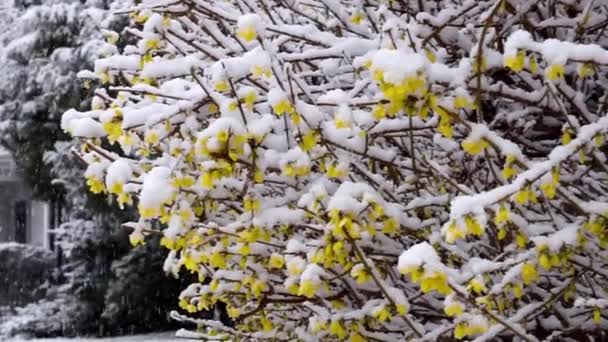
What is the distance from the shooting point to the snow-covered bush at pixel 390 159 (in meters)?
2.31

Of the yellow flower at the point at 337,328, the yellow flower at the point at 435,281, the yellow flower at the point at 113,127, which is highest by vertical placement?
the yellow flower at the point at 113,127

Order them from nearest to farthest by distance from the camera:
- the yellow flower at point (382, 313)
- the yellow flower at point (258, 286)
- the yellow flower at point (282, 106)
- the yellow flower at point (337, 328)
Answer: the yellow flower at point (282, 106), the yellow flower at point (382, 313), the yellow flower at point (337, 328), the yellow flower at point (258, 286)

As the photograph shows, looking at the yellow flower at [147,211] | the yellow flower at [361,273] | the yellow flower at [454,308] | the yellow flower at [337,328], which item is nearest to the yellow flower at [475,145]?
the yellow flower at [454,308]

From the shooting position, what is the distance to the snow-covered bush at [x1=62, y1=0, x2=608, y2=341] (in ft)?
7.57

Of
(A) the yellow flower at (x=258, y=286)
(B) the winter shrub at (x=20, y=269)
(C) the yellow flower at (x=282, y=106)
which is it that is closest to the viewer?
(C) the yellow flower at (x=282, y=106)

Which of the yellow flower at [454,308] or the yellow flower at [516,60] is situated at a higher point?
the yellow flower at [516,60]

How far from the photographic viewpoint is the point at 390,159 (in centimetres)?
283

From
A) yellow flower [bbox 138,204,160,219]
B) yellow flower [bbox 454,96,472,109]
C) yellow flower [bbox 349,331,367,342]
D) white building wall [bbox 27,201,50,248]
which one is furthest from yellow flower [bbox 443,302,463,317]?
white building wall [bbox 27,201,50,248]

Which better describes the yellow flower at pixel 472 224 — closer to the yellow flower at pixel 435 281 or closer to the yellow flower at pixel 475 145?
the yellow flower at pixel 435 281

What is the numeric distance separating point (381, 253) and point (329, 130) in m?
0.63

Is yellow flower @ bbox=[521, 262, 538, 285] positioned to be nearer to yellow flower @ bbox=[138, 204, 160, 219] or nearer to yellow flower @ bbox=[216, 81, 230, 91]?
yellow flower @ bbox=[216, 81, 230, 91]

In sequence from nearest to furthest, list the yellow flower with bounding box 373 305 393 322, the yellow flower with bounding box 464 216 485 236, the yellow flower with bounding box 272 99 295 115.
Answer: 1. the yellow flower with bounding box 464 216 485 236
2. the yellow flower with bounding box 272 99 295 115
3. the yellow flower with bounding box 373 305 393 322

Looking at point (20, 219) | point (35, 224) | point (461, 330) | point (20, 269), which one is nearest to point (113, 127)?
point (461, 330)

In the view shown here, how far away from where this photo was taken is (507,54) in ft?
7.13
